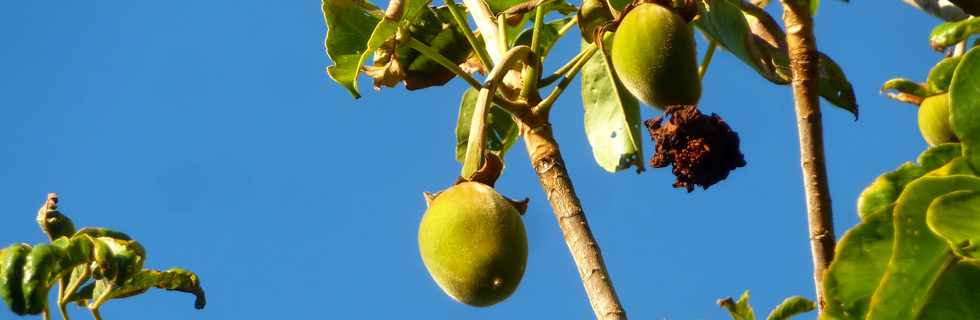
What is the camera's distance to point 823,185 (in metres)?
1.82

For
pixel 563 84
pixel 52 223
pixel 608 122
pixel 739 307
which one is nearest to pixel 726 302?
pixel 739 307

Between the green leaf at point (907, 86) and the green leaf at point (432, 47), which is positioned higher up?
the green leaf at point (432, 47)

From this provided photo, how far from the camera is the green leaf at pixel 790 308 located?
2.08 meters

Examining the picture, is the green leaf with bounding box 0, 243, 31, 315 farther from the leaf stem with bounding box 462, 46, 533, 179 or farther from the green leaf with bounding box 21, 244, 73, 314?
the leaf stem with bounding box 462, 46, 533, 179

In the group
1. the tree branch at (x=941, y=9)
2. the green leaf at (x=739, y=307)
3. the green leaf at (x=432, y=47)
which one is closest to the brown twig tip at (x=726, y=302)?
the green leaf at (x=739, y=307)

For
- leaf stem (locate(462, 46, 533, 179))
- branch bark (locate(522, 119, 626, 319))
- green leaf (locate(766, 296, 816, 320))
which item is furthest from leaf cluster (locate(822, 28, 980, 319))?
leaf stem (locate(462, 46, 533, 179))

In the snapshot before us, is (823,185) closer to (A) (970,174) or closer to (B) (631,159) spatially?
(A) (970,174)

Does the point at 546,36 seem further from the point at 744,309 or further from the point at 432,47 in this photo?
the point at 744,309

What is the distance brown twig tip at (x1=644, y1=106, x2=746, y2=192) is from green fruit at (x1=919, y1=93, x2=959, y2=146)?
0.39 m

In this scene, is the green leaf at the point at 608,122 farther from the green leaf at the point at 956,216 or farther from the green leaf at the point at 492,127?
the green leaf at the point at 956,216

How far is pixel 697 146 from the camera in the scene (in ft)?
6.97

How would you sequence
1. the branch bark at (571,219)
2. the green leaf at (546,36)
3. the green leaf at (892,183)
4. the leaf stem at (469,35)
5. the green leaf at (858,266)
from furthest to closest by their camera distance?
1. the green leaf at (546,36)
2. the leaf stem at (469,35)
3. the branch bark at (571,219)
4. the green leaf at (892,183)
5. the green leaf at (858,266)

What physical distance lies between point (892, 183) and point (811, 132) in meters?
0.16

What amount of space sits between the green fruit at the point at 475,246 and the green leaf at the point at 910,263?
0.65 m
